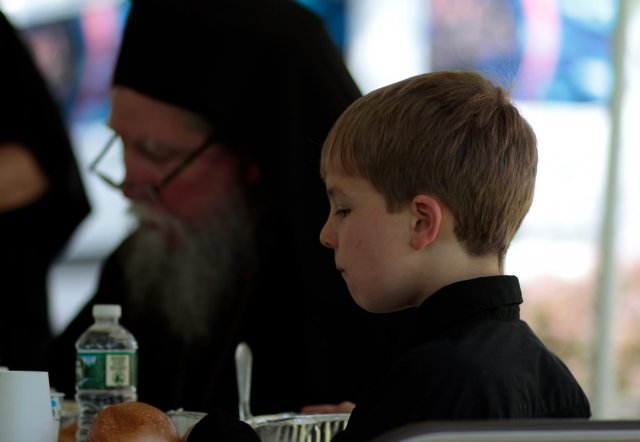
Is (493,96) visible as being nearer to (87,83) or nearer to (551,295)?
(87,83)

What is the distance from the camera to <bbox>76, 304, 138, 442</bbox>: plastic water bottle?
2.04 metres

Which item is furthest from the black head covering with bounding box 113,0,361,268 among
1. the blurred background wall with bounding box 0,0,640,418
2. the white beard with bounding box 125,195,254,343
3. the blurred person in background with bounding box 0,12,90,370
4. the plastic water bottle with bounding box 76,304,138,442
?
the blurred background wall with bounding box 0,0,640,418

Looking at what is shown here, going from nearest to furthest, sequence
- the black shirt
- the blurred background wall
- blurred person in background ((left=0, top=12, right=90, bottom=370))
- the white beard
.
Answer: the black shirt → the white beard → blurred person in background ((left=0, top=12, right=90, bottom=370)) → the blurred background wall

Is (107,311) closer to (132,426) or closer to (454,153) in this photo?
(132,426)

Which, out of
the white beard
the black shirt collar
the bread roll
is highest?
the black shirt collar

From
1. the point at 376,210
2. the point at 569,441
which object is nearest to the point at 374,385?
the point at 376,210

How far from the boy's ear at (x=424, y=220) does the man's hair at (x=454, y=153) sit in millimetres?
13

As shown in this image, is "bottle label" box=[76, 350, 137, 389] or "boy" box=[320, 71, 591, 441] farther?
"bottle label" box=[76, 350, 137, 389]

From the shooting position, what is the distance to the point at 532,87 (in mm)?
5180

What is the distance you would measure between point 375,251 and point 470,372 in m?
0.29

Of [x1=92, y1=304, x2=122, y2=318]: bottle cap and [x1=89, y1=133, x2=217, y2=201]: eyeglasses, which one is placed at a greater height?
[x1=89, y1=133, x2=217, y2=201]: eyeglasses

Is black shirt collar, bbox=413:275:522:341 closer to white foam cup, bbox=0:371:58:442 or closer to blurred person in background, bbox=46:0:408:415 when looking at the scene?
white foam cup, bbox=0:371:58:442

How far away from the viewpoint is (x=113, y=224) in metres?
4.82

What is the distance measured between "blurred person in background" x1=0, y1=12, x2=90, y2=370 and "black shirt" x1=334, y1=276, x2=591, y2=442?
262 centimetres
